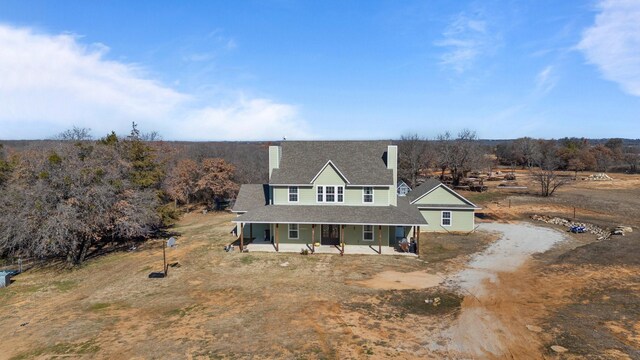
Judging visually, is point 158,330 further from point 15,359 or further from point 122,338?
point 15,359

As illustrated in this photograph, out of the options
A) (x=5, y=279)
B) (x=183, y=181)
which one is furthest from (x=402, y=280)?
(x=183, y=181)

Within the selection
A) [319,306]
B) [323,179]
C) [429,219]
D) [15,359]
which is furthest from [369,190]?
[15,359]

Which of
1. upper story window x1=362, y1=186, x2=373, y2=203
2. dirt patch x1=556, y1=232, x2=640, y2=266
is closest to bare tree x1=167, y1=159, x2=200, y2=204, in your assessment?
upper story window x1=362, y1=186, x2=373, y2=203

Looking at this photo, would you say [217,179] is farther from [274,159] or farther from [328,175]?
[328,175]

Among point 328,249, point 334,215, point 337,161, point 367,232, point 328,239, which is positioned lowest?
point 328,249

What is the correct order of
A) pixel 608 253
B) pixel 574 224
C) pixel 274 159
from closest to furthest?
pixel 608 253 → pixel 274 159 → pixel 574 224

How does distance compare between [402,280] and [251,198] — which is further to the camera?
[251,198]

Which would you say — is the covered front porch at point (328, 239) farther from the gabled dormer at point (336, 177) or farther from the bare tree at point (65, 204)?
the bare tree at point (65, 204)
